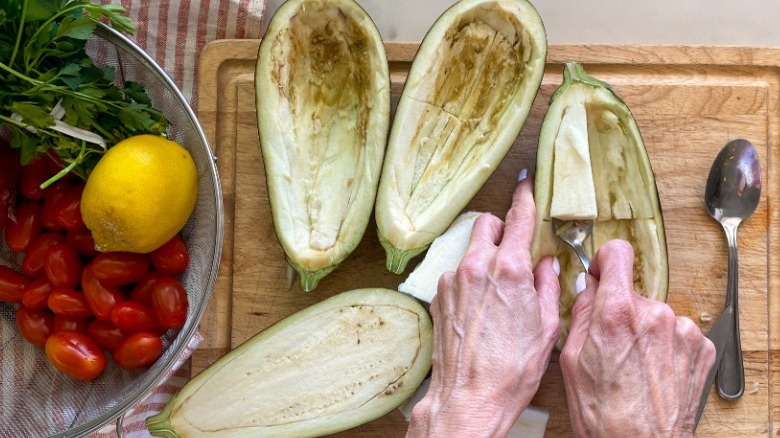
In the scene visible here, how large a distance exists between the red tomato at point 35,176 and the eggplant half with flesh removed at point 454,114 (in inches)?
24.8

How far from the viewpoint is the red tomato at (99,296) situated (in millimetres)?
1281

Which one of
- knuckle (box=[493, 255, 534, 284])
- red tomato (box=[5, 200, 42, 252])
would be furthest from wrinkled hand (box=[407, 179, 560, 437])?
red tomato (box=[5, 200, 42, 252])

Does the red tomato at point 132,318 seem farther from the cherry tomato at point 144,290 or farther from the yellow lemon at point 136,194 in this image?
the yellow lemon at point 136,194

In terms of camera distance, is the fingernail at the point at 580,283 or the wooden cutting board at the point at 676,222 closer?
the fingernail at the point at 580,283

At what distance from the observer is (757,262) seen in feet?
4.45

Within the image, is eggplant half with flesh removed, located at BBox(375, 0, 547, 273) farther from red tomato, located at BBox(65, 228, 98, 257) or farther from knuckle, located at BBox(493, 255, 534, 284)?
red tomato, located at BBox(65, 228, 98, 257)

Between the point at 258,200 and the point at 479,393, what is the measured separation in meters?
0.56

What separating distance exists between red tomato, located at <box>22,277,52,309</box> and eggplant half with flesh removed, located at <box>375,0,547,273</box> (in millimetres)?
625

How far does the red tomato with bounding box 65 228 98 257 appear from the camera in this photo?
131cm

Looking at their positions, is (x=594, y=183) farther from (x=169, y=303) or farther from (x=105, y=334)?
(x=105, y=334)

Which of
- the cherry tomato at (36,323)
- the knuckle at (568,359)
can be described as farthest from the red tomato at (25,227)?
the knuckle at (568,359)

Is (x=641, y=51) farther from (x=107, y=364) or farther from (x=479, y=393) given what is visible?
(x=107, y=364)

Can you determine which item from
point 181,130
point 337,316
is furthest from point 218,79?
point 337,316

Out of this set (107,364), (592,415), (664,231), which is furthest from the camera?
(107,364)
